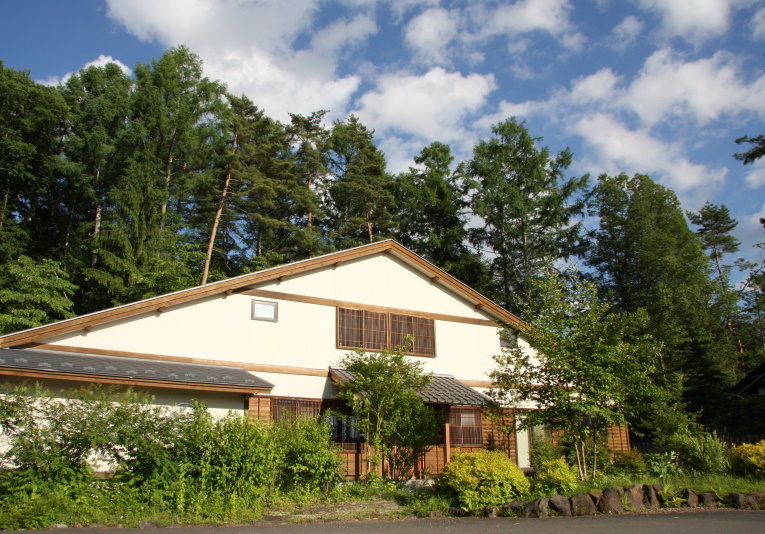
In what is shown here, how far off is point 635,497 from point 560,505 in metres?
1.77

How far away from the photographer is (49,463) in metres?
8.52

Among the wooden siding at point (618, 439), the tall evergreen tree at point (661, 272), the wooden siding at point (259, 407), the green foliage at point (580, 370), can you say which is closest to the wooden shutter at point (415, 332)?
the green foliage at point (580, 370)

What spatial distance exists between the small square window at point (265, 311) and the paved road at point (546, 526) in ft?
24.2

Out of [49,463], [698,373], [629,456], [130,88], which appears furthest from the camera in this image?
[130,88]

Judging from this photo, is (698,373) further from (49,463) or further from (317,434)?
(49,463)

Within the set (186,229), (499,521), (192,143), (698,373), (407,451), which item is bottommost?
(499,521)

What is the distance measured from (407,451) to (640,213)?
83.7 ft

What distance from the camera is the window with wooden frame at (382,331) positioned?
55.7ft

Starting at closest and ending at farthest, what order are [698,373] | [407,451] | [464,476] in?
[464,476], [407,451], [698,373]

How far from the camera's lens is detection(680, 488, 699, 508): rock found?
11.1m

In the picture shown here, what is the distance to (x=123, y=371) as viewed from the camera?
12.3m

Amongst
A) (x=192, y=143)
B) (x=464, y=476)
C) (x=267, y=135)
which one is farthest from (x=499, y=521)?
(x=267, y=135)

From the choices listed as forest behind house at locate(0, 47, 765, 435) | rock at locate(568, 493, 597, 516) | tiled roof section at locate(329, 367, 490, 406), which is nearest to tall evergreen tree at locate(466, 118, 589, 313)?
forest behind house at locate(0, 47, 765, 435)

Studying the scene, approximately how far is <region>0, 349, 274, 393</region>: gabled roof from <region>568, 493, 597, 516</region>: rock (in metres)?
6.92
